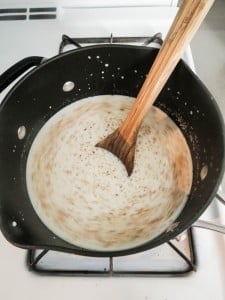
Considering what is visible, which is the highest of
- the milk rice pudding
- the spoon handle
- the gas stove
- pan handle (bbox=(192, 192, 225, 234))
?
the spoon handle

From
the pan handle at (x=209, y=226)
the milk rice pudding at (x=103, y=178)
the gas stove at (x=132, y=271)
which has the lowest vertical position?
the gas stove at (x=132, y=271)

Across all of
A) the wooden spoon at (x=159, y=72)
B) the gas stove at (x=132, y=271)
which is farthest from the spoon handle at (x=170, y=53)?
the gas stove at (x=132, y=271)

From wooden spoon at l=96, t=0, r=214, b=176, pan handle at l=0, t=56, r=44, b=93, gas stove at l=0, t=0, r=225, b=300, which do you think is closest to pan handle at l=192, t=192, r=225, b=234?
gas stove at l=0, t=0, r=225, b=300

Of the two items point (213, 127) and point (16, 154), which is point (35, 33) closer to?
point (16, 154)

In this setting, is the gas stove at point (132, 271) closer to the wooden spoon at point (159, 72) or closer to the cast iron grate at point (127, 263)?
the cast iron grate at point (127, 263)

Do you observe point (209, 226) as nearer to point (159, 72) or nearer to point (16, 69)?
point (159, 72)

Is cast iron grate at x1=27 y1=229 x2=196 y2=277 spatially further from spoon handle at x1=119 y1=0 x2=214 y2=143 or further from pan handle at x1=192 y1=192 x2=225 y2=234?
spoon handle at x1=119 y1=0 x2=214 y2=143

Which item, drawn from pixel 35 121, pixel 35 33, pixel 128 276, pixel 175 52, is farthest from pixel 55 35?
pixel 128 276
